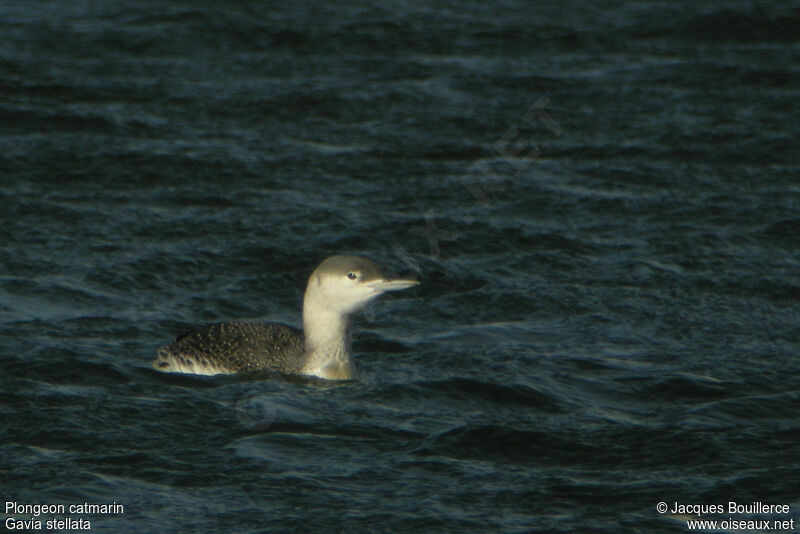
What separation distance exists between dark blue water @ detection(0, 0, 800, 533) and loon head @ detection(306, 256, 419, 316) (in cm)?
57

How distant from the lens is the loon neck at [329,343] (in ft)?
33.2

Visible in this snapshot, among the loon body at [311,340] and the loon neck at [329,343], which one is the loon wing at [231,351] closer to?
the loon body at [311,340]

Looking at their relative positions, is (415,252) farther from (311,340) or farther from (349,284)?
(349,284)

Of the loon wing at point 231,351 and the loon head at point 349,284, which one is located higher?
the loon head at point 349,284

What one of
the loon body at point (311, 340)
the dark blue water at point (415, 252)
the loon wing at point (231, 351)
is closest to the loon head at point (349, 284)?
the loon body at point (311, 340)

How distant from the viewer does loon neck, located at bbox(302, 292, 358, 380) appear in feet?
33.2

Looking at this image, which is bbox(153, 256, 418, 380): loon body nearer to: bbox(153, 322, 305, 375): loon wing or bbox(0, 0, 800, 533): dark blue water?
bbox(153, 322, 305, 375): loon wing

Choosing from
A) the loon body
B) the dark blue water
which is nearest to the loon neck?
the loon body

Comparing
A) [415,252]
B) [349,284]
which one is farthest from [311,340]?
[415,252]

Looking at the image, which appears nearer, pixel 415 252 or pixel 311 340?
pixel 311 340

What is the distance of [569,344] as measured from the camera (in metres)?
11.1

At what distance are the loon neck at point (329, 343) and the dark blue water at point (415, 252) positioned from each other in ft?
0.40

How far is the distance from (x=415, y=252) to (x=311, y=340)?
122 inches

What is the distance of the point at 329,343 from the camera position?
33.2 feet
